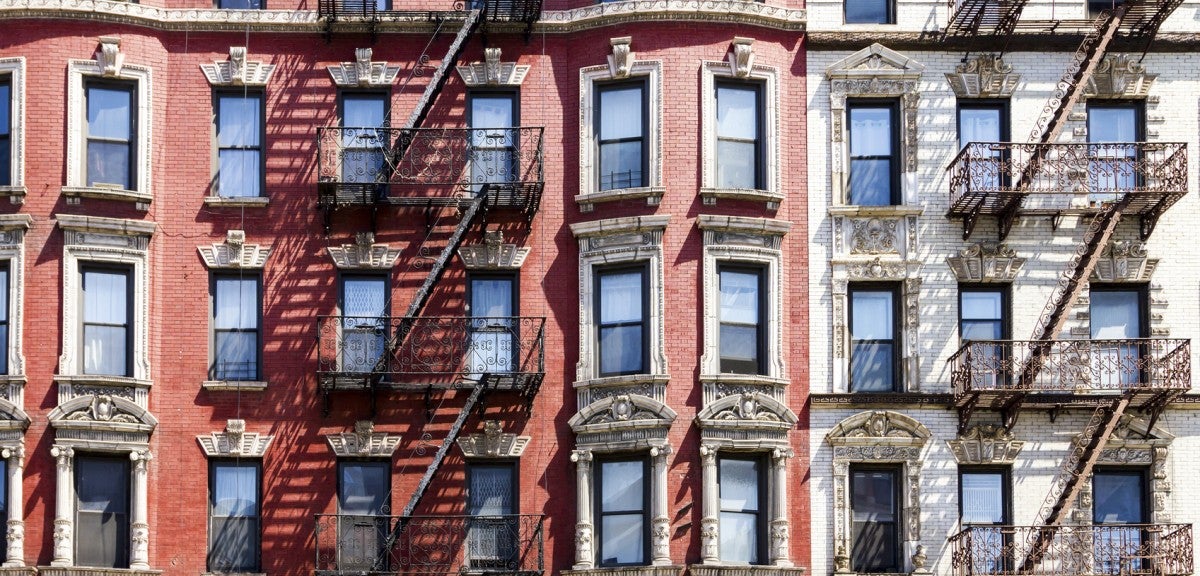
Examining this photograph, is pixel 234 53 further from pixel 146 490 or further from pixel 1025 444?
pixel 1025 444

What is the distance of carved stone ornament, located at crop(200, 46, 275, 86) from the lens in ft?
120

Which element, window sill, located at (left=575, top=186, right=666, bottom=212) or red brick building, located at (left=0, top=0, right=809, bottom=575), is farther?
window sill, located at (left=575, top=186, right=666, bottom=212)

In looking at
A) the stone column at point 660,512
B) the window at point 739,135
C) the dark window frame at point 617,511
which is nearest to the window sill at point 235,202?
the dark window frame at point 617,511

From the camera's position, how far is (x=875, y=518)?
117 feet

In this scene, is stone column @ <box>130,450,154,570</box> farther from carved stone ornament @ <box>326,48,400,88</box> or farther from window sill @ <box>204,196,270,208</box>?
carved stone ornament @ <box>326,48,400,88</box>

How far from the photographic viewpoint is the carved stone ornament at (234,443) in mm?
35531

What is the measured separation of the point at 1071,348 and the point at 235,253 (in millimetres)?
14560

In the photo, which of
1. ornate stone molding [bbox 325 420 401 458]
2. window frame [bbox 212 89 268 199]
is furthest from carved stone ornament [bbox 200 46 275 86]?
ornate stone molding [bbox 325 420 401 458]

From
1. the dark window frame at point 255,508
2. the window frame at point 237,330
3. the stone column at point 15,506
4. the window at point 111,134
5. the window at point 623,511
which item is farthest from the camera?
the window at point 111,134

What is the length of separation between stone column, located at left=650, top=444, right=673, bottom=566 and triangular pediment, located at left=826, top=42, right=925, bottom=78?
750 cm

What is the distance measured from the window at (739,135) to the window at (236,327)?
846 cm

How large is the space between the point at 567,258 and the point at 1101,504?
402 inches

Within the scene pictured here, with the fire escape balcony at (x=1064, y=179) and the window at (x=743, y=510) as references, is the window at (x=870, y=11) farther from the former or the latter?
the window at (x=743, y=510)

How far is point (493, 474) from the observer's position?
3578 cm
